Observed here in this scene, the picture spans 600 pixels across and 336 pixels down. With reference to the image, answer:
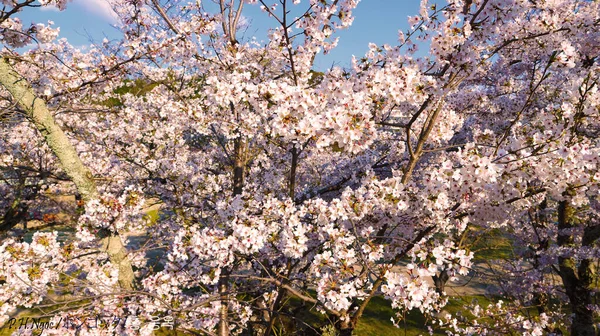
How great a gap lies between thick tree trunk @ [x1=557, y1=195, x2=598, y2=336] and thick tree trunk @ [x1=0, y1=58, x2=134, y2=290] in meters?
8.62

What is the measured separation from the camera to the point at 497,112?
911 cm

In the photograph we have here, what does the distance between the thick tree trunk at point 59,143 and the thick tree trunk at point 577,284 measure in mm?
8618

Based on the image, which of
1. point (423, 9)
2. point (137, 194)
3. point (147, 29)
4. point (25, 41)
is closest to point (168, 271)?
point (137, 194)

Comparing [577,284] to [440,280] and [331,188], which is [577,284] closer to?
[440,280]

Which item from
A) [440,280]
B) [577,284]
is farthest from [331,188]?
[440,280]

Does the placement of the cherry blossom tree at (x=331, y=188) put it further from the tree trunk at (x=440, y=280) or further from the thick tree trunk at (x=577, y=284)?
the tree trunk at (x=440, y=280)

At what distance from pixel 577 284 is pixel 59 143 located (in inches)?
394

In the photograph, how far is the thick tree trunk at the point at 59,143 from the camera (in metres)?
3.81

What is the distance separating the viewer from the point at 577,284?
7.13 meters

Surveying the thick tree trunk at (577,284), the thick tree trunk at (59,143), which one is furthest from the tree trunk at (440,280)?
the thick tree trunk at (59,143)

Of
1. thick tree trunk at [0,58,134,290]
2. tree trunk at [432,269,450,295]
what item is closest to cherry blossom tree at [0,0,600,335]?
thick tree trunk at [0,58,134,290]

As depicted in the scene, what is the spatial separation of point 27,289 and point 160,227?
317 cm

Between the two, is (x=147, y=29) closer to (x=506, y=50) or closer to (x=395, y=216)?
(x=395, y=216)

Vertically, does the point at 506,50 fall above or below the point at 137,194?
above
